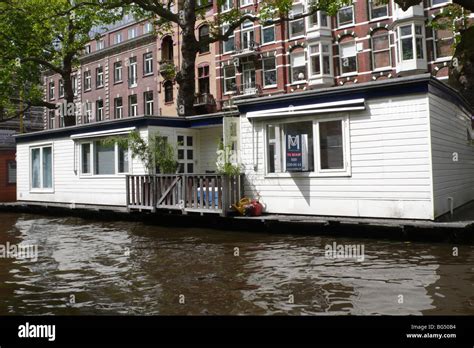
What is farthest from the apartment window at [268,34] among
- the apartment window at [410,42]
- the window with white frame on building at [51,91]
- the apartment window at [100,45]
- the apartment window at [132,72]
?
the window with white frame on building at [51,91]

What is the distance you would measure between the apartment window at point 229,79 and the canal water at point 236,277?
2558cm

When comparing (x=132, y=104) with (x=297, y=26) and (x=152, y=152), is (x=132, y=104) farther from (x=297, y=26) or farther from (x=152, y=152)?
(x=152, y=152)

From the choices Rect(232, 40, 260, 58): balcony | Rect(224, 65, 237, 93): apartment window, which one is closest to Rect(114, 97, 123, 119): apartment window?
Rect(224, 65, 237, 93): apartment window

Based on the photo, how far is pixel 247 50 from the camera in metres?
34.8

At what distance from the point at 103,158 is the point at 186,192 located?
236 inches

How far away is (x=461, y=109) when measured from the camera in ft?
50.3

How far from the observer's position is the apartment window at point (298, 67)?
3288 centimetres

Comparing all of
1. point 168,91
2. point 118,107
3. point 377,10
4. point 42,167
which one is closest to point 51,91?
point 118,107

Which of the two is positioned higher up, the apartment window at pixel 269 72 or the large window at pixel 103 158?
the apartment window at pixel 269 72

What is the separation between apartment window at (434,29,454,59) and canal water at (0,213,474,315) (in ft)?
66.6

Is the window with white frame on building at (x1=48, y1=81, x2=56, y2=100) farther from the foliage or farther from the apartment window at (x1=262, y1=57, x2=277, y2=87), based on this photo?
the foliage

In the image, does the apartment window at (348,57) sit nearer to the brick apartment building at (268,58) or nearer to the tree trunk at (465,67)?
the brick apartment building at (268,58)
